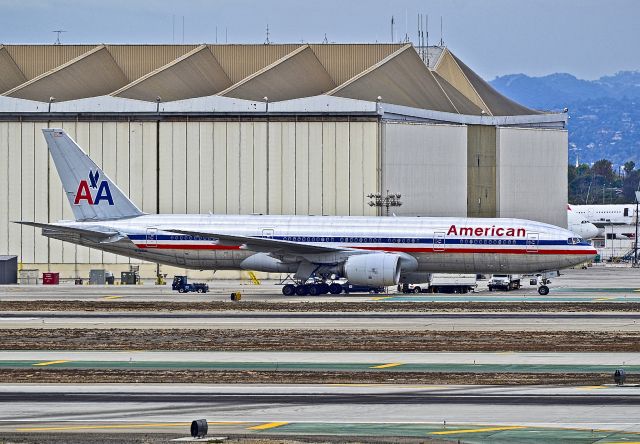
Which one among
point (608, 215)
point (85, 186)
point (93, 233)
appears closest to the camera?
point (93, 233)

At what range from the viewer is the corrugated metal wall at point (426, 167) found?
99.1 m

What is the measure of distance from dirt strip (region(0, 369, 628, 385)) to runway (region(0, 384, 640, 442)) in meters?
1.06

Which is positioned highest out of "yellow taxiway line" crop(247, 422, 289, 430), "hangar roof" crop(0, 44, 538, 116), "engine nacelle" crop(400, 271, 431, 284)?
"hangar roof" crop(0, 44, 538, 116)

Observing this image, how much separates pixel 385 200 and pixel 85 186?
26473 mm

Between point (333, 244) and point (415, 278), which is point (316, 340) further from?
point (415, 278)

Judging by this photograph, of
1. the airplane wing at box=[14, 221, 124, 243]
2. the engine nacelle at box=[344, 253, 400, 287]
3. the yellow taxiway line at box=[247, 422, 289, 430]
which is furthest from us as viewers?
the airplane wing at box=[14, 221, 124, 243]

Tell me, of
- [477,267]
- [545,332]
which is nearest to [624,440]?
[545,332]

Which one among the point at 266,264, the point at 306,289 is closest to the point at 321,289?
the point at 306,289

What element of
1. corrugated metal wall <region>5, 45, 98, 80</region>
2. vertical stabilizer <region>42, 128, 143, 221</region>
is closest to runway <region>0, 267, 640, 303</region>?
vertical stabilizer <region>42, 128, 143, 221</region>

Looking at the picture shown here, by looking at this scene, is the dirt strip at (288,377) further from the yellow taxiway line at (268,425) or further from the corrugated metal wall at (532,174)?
the corrugated metal wall at (532,174)

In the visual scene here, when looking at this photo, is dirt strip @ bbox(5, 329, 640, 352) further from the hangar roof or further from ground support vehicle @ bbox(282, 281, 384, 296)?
the hangar roof

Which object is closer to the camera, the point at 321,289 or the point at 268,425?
the point at 268,425

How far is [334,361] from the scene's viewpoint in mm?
37156

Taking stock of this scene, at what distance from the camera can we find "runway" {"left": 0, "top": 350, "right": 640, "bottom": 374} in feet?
116
